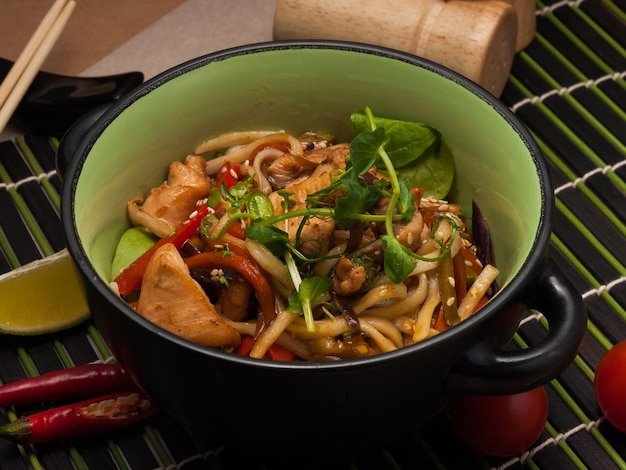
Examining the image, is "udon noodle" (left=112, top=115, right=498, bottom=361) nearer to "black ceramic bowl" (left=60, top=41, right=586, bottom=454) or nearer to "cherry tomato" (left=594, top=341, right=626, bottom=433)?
"black ceramic bowl" (left=60, top=41, right=586, bottom=454)

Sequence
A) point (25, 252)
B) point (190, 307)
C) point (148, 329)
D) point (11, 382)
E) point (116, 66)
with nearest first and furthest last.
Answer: point (148, 329), point (190, 307), point (11, 382), point (25, 252), point (116, 66)

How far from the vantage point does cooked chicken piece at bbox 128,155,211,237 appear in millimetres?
2385

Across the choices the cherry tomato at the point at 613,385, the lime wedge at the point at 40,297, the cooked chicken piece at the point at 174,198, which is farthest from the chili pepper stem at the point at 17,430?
the cherry tomato at the point at 613,385

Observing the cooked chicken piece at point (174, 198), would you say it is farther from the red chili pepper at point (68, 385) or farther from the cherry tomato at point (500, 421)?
the cherry tomato at point (500, 421)

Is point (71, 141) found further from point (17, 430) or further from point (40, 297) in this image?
point (17, 430)

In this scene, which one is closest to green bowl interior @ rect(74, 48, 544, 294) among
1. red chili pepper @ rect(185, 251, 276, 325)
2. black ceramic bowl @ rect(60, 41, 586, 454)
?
black ceramic bowl @ rect(60, 41, 586, 454)

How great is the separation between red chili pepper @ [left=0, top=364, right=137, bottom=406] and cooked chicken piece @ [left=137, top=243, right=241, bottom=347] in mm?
443

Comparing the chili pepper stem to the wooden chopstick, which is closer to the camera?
the chili pepper stem

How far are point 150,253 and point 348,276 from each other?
20.4 inches

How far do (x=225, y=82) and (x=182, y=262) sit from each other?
59 centimetres

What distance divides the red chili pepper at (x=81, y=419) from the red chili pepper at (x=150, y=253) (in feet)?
1.19

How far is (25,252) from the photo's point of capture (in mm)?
2912

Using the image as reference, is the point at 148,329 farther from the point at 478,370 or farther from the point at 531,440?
the point at 531,440

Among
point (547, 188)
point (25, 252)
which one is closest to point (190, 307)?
point (547, 188)
